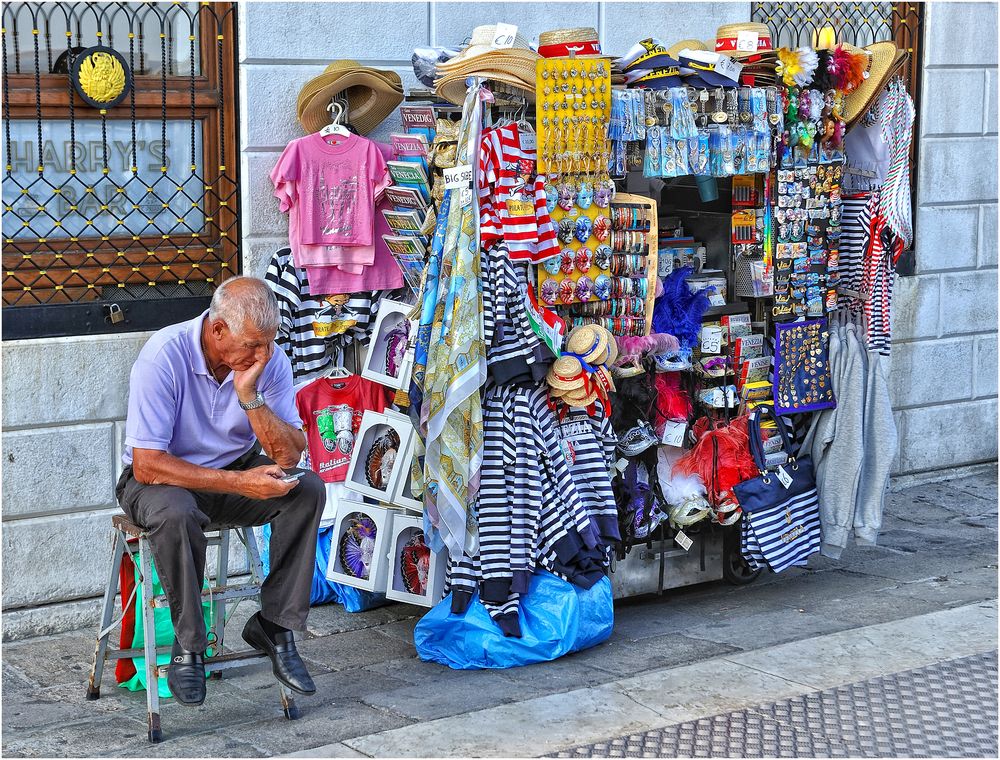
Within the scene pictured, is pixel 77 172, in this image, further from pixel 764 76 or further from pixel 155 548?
pixel 764 76

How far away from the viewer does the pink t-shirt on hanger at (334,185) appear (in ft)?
16.6

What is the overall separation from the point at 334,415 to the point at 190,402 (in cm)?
130

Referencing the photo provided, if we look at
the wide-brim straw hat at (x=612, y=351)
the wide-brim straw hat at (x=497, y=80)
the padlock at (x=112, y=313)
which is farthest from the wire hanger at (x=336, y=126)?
the wide-brim straw hat at (x=612, y=351)

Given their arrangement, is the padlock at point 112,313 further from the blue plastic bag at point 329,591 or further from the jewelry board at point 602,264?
the jewelry board at point 602,264

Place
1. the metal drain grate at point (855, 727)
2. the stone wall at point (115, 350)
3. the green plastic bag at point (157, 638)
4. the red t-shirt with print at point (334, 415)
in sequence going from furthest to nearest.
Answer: the red t-shirt with print at point (334, 415)
the stone wall at point (115, 350)
the green plastic bag at point (157, 638)
the metal drain grate at point (855, 727)

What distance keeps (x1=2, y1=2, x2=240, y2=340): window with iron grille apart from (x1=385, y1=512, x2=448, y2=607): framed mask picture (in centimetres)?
126

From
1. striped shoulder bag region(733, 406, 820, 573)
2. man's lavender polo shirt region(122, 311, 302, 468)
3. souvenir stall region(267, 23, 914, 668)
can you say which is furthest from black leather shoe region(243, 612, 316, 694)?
striped shoulder bag region(733, 406, 820, 573)

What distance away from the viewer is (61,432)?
195 inches

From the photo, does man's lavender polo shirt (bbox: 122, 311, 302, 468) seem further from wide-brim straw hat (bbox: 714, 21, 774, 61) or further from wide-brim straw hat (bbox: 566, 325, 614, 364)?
wide-brim straw hat (bbox: 714, 21, 774, 61)

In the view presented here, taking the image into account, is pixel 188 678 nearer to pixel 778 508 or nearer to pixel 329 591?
pixel 329 591

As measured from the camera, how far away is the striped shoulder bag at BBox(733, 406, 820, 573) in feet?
17.0

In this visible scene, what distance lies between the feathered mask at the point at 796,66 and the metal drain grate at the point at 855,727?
2.29m

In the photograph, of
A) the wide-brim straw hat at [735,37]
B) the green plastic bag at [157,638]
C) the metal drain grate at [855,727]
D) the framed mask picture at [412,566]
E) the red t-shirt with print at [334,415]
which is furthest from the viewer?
the red t-shirt with print at [334,415]

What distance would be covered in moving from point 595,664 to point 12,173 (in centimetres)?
285
